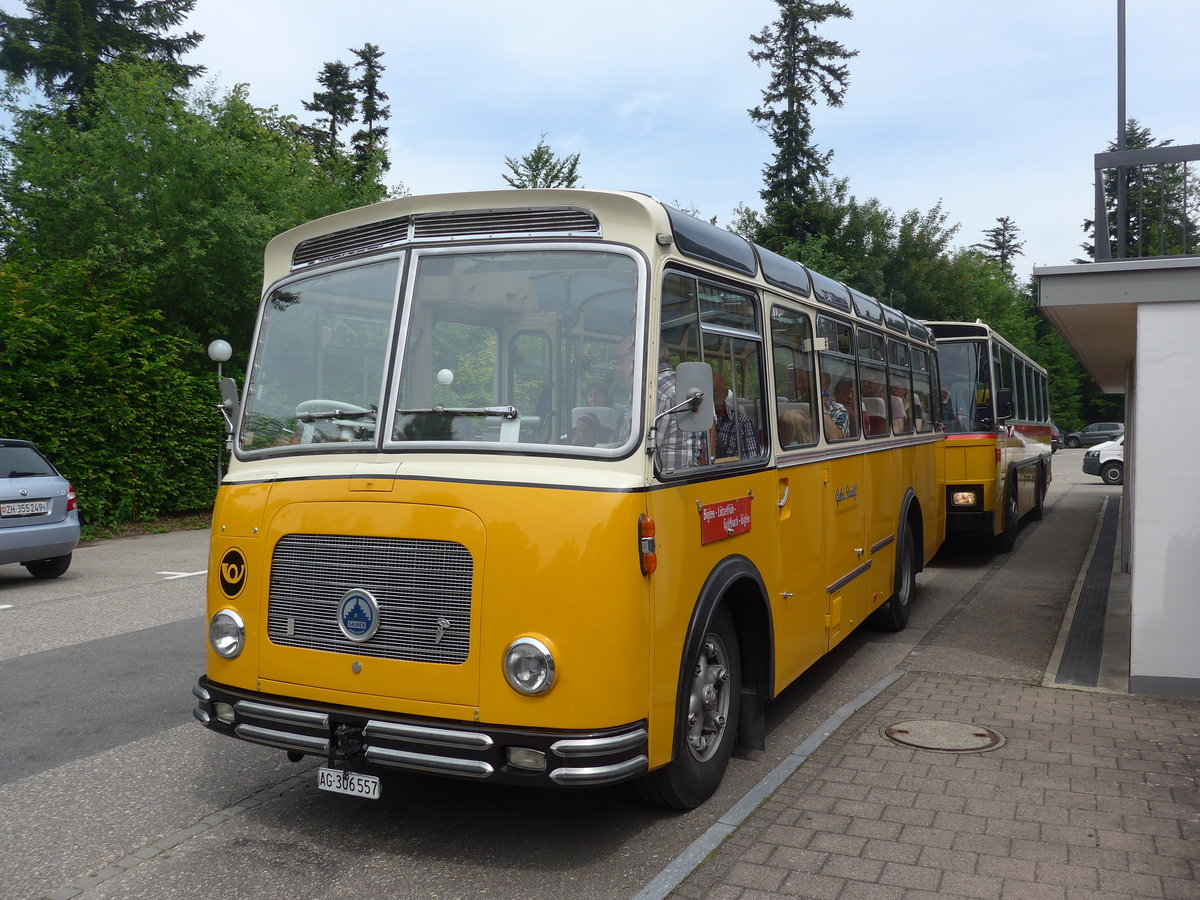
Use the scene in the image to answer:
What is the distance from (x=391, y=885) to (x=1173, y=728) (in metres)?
4.62

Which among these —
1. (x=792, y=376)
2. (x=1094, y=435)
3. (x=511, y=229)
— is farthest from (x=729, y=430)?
(x=1094, y=435)

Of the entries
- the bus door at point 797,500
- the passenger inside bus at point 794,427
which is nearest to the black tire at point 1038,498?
the bus door at point 797,500

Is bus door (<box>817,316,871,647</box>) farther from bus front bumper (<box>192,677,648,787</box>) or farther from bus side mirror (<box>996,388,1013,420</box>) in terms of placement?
bus side mirror (<box>996,388,1013,420</box>)

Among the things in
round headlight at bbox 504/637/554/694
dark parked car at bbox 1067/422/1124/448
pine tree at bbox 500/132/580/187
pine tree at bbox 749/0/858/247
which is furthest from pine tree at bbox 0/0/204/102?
dark parked car at bbox 1067/422/1124/448

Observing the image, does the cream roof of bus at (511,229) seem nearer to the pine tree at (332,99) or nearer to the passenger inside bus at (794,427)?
the passenger inside bus at (794,427)

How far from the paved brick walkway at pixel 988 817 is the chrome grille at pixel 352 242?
9.76ft

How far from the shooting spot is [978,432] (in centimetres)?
1306

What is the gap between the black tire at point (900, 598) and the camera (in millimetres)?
8812

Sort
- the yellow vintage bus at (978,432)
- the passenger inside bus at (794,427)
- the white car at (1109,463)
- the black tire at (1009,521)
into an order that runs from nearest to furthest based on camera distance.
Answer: the passenger inside bus at (794,427) < the yellow vintage bus at (978,432) < the black tire at (1009,521) < the white car at (1109,463)

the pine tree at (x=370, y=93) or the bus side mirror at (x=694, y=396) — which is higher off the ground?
the pine tree at (x=370, y=93)

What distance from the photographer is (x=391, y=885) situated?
3.94 meters

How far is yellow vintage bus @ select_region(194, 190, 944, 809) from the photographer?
151 inches

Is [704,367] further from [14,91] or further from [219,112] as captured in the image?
[14,91]

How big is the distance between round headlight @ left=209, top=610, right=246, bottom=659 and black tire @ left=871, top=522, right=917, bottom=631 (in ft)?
19.4
